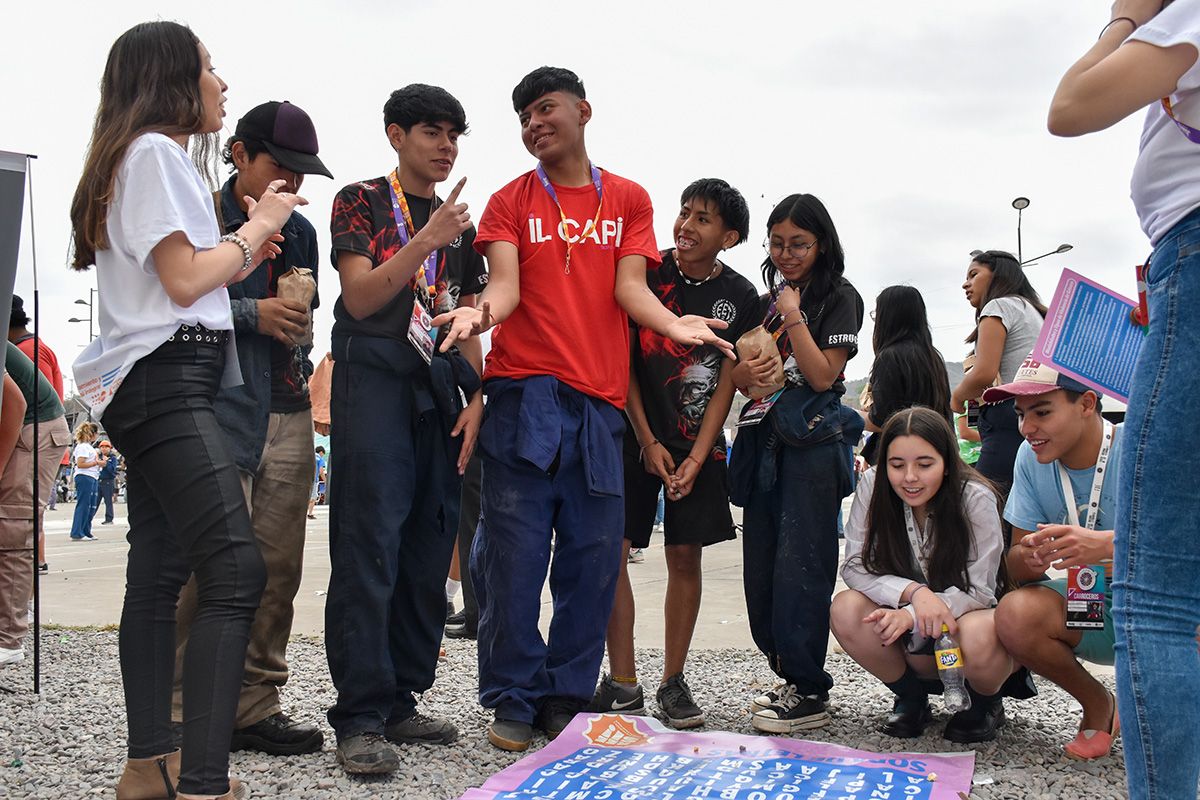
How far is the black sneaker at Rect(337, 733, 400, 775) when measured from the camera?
9.05 ft

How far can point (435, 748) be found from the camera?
10.2 feet

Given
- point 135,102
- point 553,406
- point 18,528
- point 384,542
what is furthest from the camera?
point 18,528

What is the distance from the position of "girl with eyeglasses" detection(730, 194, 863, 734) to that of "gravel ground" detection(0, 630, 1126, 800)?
255 mm

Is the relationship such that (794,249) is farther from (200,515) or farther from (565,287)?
(200,515)

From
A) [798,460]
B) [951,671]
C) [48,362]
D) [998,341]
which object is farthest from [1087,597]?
[48,362]

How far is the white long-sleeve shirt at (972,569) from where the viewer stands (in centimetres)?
322

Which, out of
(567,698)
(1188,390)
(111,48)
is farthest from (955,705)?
(111,48)

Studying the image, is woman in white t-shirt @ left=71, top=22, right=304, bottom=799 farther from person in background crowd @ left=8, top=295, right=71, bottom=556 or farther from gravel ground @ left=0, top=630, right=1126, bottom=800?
person in background crowd @ left=8, top=295, right=71, bottom=556

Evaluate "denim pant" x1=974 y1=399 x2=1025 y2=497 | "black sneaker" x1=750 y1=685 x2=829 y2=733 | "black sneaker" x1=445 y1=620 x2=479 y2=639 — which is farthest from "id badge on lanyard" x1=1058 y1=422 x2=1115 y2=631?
"black sneaker" x1=445 y1=620 x2=479 y2=639

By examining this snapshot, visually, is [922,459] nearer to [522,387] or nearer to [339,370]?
[522,387]

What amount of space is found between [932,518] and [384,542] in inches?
69.0

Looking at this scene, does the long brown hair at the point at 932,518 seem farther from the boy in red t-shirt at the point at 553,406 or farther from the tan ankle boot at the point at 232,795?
the tan ankle boot at the point at 232,795

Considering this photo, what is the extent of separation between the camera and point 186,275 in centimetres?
222

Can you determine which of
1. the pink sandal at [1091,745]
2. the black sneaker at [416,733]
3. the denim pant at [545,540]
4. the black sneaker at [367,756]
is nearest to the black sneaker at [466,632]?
the denim pant at [545,540]
